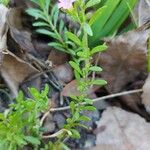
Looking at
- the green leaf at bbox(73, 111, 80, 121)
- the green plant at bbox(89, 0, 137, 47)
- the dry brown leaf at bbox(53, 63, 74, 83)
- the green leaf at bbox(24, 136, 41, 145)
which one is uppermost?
the green plant at bbox(89, 0, 137, 47)

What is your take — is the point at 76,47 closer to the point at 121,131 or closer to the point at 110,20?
the point at 110,20

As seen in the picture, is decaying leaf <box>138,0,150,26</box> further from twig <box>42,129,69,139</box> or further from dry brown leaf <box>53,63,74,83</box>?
twig <box>42,129,69,139</box>

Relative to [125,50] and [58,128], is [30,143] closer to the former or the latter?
[58,128]

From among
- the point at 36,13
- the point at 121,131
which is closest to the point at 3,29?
the point at 36,13

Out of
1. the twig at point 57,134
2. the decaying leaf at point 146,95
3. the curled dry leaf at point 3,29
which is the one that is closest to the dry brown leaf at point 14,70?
the curled dry leaf at point 3,29

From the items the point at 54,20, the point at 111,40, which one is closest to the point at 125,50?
the point at 111,40

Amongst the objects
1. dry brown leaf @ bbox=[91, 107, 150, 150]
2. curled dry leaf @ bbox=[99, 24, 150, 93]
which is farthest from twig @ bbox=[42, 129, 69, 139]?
curled dry leaf @ bbox=[99, 24, 150, 93]
